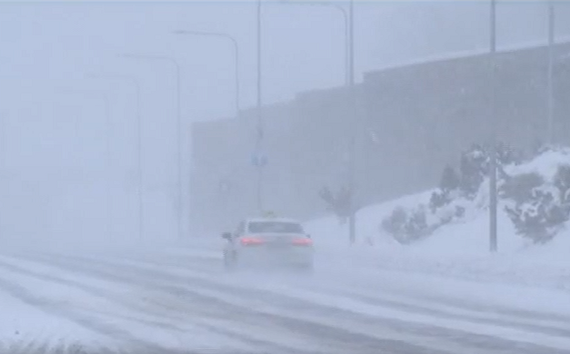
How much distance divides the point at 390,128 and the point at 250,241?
27.4 meters

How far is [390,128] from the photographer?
62.7 metres

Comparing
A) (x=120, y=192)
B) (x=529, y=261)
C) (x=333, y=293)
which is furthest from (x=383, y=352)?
(x=120, y=192)

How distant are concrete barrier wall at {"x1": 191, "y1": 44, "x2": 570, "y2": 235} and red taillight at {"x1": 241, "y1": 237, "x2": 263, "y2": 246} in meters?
6.56

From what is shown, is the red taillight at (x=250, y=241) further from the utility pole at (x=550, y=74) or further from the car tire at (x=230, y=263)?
the utility pole at (x=550, y=74)

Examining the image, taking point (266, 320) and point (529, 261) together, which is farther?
point (529, 261)

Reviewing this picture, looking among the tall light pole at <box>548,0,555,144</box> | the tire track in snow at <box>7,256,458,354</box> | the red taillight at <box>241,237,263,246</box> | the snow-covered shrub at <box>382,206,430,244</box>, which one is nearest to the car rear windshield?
the red taillight at <box>241,237,263,246</box>

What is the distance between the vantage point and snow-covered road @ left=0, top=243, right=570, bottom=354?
18.4 meters

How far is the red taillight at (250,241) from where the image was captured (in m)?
36.0

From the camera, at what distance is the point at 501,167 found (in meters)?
47.1

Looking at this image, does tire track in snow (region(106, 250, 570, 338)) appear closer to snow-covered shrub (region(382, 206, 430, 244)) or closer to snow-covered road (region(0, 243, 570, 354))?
snow-covered road (region(0, 243, 570, 354))

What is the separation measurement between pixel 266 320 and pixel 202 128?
73.0 metres

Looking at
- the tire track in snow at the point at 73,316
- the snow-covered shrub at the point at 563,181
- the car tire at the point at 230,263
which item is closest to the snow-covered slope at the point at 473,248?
the snow-covered shrub at the point at 563,181

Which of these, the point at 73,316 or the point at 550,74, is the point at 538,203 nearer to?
the point at 550,74

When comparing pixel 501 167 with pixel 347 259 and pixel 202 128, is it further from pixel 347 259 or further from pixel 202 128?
pixel 202 128
